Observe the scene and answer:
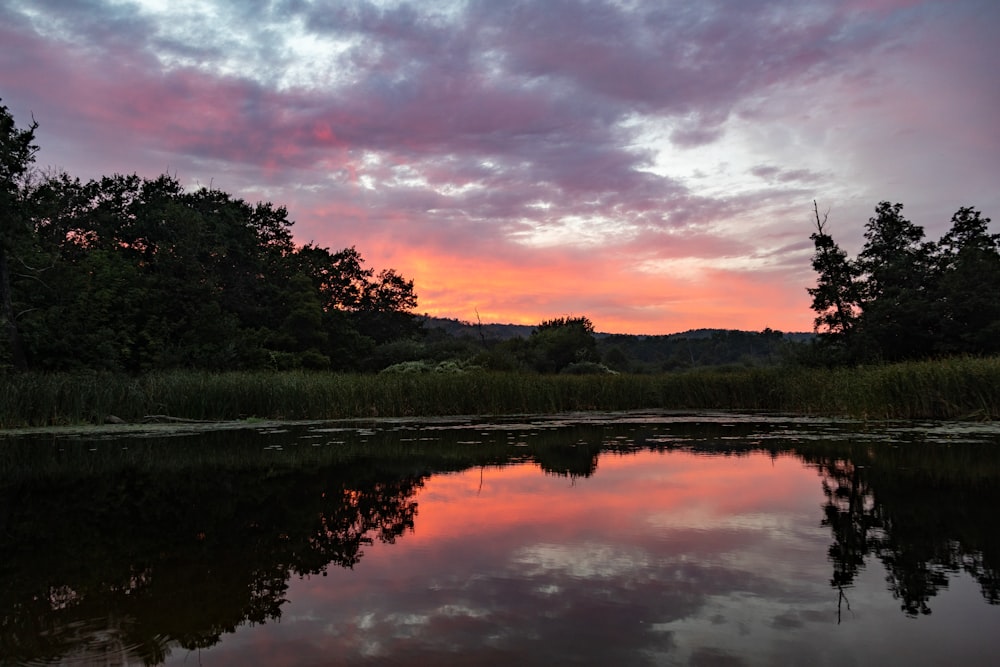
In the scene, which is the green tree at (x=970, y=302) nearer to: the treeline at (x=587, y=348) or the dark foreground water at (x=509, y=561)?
the treeline at (x=587, y=348)

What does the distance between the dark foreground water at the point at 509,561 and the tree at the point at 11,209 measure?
20.6 meters

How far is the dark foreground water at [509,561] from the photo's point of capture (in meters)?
3.80

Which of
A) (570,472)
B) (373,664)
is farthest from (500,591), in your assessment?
(570,472)

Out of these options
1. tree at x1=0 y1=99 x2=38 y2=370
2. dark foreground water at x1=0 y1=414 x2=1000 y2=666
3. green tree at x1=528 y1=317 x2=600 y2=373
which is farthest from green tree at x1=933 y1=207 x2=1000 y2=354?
tree at x1=0 y1=99 x2=38 y2=370

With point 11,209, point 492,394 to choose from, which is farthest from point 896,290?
point 11,209

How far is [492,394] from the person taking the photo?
81.8ft

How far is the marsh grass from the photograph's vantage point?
19047 millimetres

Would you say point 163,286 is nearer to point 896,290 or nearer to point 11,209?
point 11,209

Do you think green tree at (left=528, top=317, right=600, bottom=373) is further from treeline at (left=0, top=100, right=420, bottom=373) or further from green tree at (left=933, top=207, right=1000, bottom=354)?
green tree at (left=933, top=207, right=1000, bottom=354)

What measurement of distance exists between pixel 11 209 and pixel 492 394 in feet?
75.3

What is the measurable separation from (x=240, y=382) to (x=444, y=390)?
7.25 meters

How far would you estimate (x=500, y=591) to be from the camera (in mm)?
4797

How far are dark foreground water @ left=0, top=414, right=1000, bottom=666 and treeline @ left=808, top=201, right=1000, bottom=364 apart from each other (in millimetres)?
23455

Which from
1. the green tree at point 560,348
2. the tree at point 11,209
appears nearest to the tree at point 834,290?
the green tree at point 560,348
